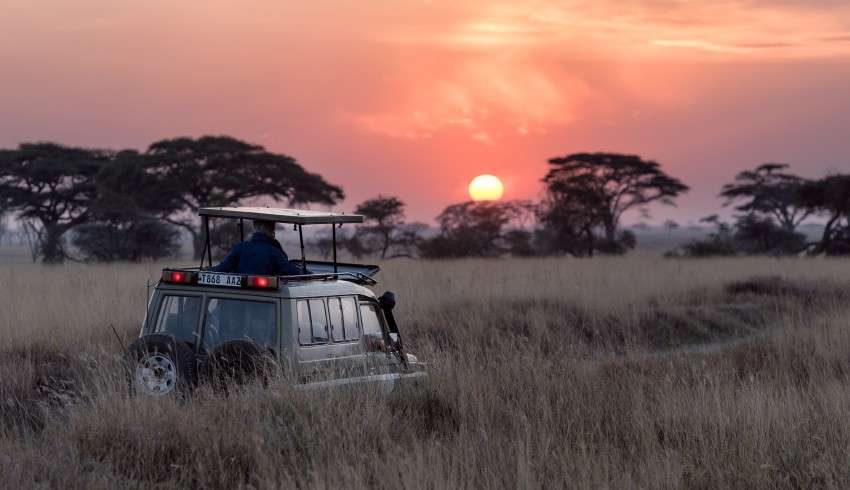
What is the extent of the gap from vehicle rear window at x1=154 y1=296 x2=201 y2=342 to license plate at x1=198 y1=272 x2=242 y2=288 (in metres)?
0.20

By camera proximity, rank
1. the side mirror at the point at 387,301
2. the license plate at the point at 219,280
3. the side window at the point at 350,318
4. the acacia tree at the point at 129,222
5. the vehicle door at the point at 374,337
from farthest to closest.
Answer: the acacia tree at the point at 129,222 → the side mirror at the point at 387,301 → the vehicle door at the point at 374,337 → the side window at the point at 350,318 → the license plate at the point at 219,280

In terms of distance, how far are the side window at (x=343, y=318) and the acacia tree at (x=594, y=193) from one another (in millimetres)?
37010

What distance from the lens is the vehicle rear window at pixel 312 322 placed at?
24.4 ft

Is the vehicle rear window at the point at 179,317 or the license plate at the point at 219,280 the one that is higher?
the license plate at the point at 219,280

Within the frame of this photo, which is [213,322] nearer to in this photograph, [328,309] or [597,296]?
[328,309]

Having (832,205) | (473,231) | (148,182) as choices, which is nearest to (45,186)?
(148,182)

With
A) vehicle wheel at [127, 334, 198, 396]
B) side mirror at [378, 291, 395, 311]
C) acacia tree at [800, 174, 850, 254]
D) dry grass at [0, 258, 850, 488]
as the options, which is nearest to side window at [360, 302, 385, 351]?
side mirror at [378, 291, 395, 311]

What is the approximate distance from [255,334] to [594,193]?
41011 millimetres

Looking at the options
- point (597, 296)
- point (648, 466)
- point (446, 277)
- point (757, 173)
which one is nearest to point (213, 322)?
point (648, 466)

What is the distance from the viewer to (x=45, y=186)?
40531 millimetres

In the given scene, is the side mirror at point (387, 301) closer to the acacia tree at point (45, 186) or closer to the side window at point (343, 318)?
the side window at point (343, 318)

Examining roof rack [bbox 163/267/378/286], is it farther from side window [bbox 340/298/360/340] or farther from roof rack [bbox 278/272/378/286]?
side window [bbox 340/298/360/340]

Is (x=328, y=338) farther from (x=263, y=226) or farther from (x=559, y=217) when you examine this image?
(x=559, y=217)

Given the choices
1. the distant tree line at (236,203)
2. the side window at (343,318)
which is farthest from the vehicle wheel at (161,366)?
the distant tree line at (236,203)
